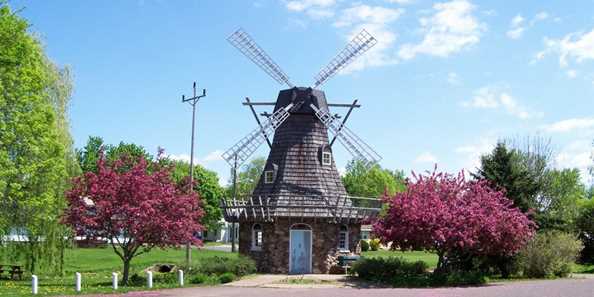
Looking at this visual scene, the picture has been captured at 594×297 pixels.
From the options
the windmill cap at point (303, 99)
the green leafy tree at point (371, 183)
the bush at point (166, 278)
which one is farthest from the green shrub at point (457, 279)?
the green leafy tree at point (371, 183)

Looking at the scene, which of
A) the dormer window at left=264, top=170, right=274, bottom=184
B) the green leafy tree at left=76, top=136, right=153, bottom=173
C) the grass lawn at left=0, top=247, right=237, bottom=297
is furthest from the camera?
the green leafy tree at left=76, top=136, right=153, bottom=173

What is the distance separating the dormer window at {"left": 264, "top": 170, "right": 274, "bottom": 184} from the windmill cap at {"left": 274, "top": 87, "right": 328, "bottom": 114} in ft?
11.2

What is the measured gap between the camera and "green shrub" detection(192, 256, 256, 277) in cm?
2794

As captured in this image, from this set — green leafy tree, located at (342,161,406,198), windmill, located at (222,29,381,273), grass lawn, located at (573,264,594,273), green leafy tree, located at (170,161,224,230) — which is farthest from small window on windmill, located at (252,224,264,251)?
green leafy tree, located at (342,161,406,198)

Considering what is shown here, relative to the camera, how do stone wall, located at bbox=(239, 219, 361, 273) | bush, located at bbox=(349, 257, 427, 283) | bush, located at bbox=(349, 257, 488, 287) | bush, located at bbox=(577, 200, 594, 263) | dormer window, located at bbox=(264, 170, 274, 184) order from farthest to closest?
bush, located at bbox=(577, 200, 594, 263)
dormer window, located at bbox=(264, 170, 274, 184)
stone wall, located at bbox=(239, 219, 361, 273)
bush, located at bbox=(349, 257, 427, 283)
bush, located at bbox=(349, 257, 488, 287)

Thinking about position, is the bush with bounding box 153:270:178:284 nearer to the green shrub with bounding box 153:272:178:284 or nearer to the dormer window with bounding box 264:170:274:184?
the green shrub with bounding box 153:272:178:284

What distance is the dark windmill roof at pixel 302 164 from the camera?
31094mm

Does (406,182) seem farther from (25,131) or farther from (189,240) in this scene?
(25,131)

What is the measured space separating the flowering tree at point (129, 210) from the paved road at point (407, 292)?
8.63 feet

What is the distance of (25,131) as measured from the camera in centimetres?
2453

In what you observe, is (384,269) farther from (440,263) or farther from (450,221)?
(450,221)

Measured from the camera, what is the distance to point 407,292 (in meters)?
22.7

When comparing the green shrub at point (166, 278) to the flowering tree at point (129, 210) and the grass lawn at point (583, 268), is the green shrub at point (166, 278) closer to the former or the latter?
the flowering tree at point (129, 210)

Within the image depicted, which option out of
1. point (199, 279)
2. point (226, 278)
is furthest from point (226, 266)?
point (199, 279)
